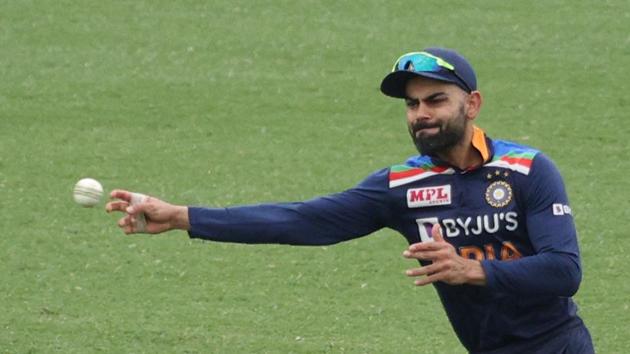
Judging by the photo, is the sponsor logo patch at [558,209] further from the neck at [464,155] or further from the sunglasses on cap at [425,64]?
the sunglasses on cap at [425,64]

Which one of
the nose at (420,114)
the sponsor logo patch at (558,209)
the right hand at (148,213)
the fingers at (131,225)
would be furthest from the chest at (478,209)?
the fingers at (131,225)

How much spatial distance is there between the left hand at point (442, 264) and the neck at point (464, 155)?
57 centimetres

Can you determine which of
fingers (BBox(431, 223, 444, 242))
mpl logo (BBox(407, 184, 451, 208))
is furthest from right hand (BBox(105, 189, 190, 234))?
fingers (BBox(431, 223, 444, 242))

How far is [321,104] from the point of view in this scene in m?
14.4

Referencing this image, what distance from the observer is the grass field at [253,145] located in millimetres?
9961

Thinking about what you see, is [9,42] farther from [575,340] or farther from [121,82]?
[575,340]

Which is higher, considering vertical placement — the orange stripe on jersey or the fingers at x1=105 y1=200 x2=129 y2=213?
the orange stripe on jersey

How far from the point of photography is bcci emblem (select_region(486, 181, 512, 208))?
19.3 feet

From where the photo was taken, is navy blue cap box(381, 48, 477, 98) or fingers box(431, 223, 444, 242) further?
navy blue cap box(381, 48, 477, 98)

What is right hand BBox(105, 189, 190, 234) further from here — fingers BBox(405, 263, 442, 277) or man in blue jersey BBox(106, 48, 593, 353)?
fingers BBox(405, 263, 442, 277)

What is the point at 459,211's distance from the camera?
5961mm

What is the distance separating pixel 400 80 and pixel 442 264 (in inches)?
34.8

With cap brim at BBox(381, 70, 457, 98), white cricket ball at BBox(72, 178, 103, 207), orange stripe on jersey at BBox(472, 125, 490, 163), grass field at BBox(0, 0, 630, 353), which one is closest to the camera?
cap brim at BBox(381, 70, 457, 98)

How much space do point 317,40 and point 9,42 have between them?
316cm
